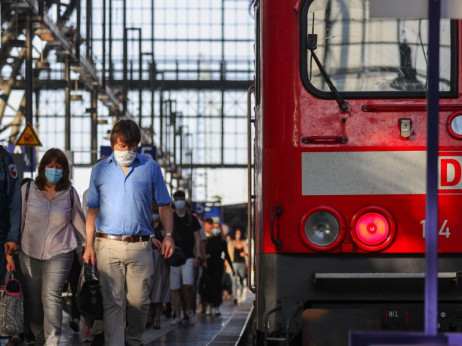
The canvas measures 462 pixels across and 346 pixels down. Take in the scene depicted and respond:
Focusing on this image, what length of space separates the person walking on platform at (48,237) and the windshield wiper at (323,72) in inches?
138

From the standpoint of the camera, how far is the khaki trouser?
872cm

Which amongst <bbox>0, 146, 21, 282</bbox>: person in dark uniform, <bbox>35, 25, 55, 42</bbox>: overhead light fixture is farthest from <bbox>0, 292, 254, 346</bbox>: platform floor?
<bbox>35, 25, 55, 42</bbox>: overhead light fixture

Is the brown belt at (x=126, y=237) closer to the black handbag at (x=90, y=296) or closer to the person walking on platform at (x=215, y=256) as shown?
the black handbag at (x=90, y=296)

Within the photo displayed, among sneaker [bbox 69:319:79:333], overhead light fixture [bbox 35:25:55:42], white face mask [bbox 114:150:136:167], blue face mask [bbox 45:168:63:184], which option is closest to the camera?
white face mask [bbox 114:150:136:167]

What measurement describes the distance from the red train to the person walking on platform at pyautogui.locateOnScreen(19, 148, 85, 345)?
3035 mm

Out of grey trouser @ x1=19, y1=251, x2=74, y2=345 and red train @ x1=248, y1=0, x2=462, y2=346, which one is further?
grey trouser @ x1=19, y1=251, x2=74, y2=345

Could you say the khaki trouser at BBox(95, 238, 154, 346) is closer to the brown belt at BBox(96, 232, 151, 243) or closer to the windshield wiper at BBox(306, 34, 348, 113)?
the brown belt at BBox(96, 232, 151, 243)

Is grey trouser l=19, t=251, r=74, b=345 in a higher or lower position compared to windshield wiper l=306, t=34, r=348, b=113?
lower

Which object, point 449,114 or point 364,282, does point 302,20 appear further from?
point 364,282

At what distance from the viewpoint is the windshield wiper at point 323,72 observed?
22.9 feet

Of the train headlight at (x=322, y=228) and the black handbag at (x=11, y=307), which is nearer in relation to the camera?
the train headlight at (x=322, y=228)

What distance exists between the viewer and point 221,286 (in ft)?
73.1

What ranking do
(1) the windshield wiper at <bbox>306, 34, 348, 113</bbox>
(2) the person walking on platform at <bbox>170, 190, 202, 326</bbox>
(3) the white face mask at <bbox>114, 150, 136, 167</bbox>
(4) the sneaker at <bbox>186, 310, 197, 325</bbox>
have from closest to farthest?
(1) the windshield wiper at <bbox>306, 34, 348, 113</bbox> → (3) the white face mask at <bbox>114, 150, 136, 167</bbox> → (2) the person walking on platform at <bbox>170, 190, 202, 326</bbox> → (4) the sneaker at <bbox>186, 310, 197, 325</bbox>

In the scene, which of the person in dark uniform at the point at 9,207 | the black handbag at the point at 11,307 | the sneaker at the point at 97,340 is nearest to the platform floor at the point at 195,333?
the sneaker at the point at 97,340
